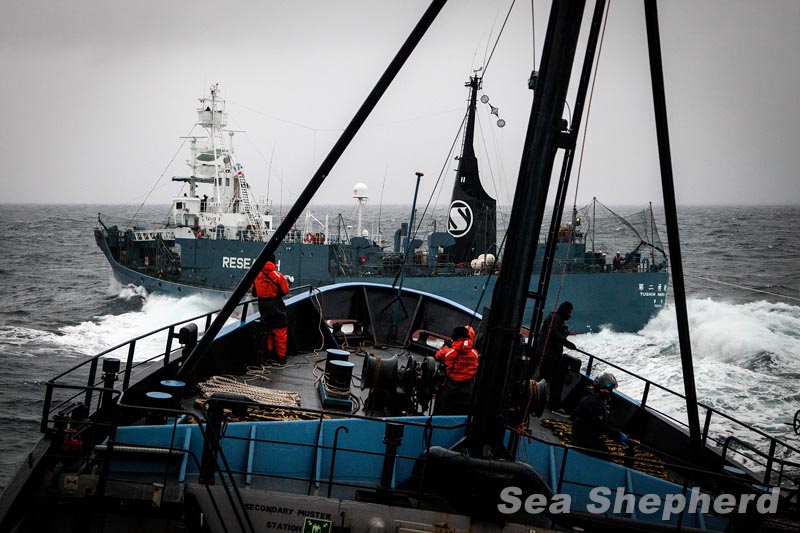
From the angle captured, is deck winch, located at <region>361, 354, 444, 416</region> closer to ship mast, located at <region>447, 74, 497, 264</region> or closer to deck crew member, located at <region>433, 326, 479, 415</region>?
deck crew member, located at <region>433, 326, 479, 415</region>

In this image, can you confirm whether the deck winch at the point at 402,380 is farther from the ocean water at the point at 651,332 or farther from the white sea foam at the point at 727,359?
the white sea foam at the point at 727,359

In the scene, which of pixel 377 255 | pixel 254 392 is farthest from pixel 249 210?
pixel 254 392

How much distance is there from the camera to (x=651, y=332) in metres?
29.6

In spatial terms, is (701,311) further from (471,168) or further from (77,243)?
(77,243)

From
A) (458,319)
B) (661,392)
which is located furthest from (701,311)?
(458,319)

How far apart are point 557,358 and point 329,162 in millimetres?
4133

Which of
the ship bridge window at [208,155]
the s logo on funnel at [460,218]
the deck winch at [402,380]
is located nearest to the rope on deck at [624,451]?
the deck winch at [402,380]

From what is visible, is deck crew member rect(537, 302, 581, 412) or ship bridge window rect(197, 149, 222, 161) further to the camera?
ship bridge window rect(197, 149, 222, 161)

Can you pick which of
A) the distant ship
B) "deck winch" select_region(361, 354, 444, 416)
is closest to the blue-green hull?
the distant ship

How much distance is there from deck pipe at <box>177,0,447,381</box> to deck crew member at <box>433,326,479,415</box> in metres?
2.10

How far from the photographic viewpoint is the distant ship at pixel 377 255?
91.1 feet

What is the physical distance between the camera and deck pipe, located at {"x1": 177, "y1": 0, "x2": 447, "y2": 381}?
6.53 meters

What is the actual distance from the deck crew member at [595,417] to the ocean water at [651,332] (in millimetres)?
9814

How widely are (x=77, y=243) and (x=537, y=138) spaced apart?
71898mm
